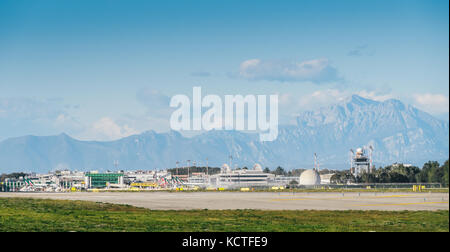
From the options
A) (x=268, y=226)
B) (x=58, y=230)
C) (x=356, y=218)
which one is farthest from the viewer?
(x=356, y=218)

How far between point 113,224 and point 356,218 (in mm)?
17471

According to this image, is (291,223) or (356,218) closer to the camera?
(291,223)

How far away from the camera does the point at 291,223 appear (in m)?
37.8

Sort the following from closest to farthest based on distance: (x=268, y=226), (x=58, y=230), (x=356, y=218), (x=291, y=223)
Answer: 1. (x=58, y=230)
2. (x=268, y=226)
3. (x=291, y=223)
4. (x=356, y=218)

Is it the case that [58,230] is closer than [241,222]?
Yes
